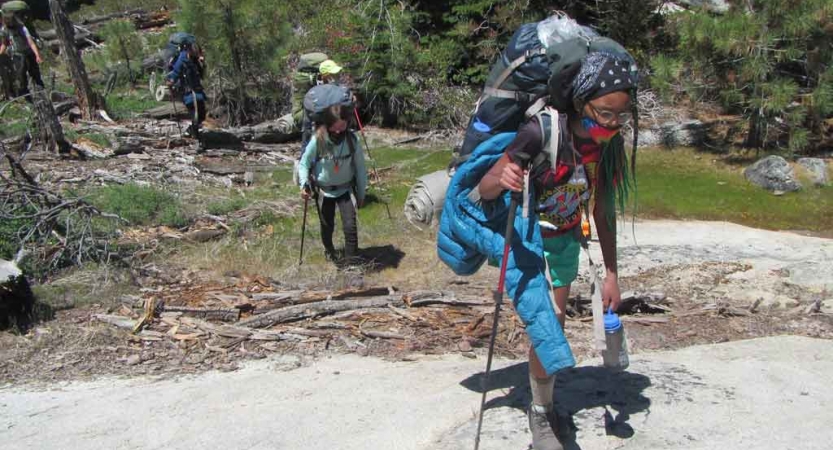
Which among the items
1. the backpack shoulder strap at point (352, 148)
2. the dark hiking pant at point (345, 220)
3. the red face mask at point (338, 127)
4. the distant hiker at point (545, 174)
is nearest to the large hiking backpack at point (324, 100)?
the red face mask at point (338, 127)

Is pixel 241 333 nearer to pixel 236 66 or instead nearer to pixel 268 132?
pixel 268 132

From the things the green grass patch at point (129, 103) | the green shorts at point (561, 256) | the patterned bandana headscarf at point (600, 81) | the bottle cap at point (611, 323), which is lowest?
the bottle cap at point (611, 323)

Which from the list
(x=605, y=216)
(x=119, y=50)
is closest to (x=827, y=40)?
(x=605, y=216)

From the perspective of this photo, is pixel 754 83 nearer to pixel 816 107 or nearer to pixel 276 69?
pixel 816 107

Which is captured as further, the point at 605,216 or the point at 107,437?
the point at 107,437

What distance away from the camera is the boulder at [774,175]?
34.1 feet

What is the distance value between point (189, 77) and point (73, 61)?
294 centimetres

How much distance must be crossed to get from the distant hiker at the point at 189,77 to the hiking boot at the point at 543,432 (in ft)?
30.8

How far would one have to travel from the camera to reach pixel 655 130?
42.0ft

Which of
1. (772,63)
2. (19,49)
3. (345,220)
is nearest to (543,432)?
(345,220)

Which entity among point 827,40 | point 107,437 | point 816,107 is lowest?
point 107,437

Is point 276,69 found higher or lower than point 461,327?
higher

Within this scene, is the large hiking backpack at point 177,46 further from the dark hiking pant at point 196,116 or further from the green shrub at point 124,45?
the green shrub at point 124,45

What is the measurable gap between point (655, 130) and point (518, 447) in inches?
395
